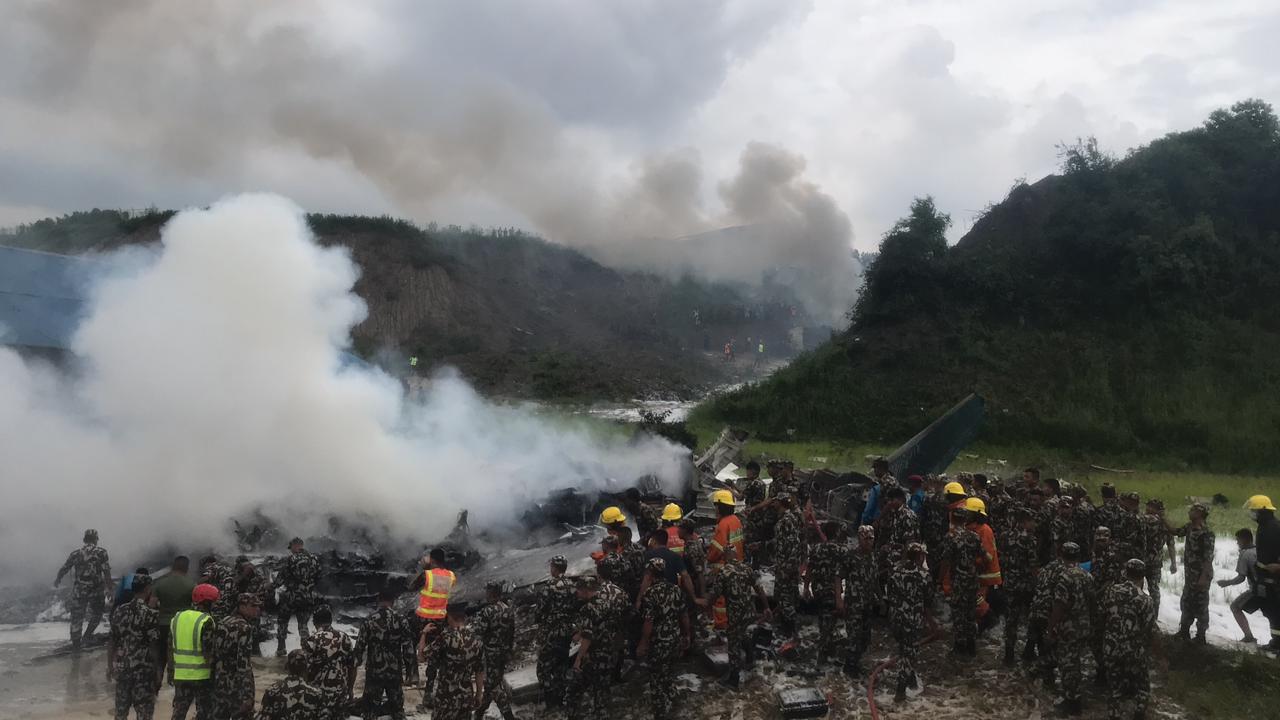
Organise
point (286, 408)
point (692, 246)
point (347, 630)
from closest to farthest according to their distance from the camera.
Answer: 1. point (347, 630)
2. point (286, 408)
3. point (692, 246)

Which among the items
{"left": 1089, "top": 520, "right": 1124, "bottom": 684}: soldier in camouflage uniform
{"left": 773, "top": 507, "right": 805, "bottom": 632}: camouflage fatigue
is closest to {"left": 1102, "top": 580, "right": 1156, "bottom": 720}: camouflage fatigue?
{"left": 1089, "top": 520, "right": 1124, "bottom": 684}: soldier in camouflage uniform

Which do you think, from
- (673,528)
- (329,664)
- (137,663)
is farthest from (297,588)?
(673,528)

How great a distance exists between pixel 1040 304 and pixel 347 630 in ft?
98.8

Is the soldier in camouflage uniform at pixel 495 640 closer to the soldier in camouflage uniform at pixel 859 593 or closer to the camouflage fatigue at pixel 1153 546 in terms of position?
the soldier in camouflage uniform at pixel 859 593

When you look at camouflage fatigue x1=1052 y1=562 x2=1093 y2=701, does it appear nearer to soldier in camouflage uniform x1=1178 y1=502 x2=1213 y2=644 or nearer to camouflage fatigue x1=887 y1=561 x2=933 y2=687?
camouflage fatigue x1=887 y1=561 x2=933 y2=687

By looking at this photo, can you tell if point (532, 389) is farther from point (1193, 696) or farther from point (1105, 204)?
point (1193, 696)

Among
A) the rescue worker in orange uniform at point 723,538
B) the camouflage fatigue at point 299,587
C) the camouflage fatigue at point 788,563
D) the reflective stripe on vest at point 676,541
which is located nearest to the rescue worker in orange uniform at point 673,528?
the reflective stripe on vest at point 676,541

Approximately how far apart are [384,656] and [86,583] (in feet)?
16.3

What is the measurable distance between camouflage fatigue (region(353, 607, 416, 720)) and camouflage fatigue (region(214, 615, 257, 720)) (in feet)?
3.76

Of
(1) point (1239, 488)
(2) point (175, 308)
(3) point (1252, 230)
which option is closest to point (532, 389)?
(2) point (175, 308)

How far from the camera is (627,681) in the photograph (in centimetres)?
841

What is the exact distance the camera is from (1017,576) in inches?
326

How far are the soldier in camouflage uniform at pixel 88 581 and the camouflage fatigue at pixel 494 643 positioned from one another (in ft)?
19.0

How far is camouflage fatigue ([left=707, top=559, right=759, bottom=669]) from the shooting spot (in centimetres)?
773
